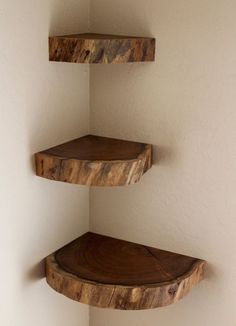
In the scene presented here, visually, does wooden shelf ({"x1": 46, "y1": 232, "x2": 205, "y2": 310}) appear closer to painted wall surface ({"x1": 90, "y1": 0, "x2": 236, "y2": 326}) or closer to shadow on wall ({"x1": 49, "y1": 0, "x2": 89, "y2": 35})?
painted wall surface ({"x1": 90, "y1": 0, "x2": 236, "y2": 326})

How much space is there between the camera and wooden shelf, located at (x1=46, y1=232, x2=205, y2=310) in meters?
0.98

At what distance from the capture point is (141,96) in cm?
109

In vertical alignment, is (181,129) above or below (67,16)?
below

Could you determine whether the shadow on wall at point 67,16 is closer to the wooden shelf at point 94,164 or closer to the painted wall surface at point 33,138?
the painted wall surface at point 33,138

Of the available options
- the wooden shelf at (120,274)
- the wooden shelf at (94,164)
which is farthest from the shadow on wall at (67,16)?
the wooden shelf at (120,274)

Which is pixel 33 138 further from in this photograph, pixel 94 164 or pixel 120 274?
pixel 120 274

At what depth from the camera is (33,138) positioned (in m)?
1.02

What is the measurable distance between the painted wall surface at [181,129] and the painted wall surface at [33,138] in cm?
8

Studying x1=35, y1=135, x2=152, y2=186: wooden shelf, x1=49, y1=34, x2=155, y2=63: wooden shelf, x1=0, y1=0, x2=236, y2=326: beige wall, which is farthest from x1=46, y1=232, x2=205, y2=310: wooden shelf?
x1=49, y1=34, x2=155, y2=63: wooden shelf

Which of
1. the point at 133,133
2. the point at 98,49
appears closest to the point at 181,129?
the point at 133,133

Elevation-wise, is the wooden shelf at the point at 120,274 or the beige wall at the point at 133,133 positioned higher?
the beige wall at the point at 133,133

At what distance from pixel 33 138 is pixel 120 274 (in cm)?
34

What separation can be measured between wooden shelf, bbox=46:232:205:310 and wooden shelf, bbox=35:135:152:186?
0.66 feet

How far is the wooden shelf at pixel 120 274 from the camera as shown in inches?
38.6
